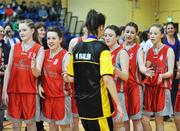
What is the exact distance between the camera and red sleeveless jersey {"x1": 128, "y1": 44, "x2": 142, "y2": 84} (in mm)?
4613

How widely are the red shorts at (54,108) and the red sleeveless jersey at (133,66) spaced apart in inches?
37.6

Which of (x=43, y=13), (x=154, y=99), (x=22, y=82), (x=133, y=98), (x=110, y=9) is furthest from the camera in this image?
(x=110, y=9)

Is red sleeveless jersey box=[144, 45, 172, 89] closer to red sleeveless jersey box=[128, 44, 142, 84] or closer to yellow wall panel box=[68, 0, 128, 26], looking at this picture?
red sleeveless jersey box=[128, 44, 142, 84]

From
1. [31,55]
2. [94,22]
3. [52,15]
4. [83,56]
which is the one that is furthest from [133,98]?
[52,15]

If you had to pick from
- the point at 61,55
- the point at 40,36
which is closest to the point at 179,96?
the point at 61,55

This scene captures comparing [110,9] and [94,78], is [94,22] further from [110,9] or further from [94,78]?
[110,9]

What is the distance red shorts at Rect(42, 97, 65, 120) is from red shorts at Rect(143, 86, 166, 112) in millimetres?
1151

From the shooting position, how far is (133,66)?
466 cm

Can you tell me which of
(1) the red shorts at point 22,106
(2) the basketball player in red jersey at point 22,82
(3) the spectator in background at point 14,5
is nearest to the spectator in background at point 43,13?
(3) the spectator in background at point 14,5

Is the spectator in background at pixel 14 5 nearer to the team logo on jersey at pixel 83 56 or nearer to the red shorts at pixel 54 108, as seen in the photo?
the red shorts at pixel 54 108

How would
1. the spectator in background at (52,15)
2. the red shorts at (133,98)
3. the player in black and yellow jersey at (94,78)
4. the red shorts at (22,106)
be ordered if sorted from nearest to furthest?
the player in black and yellow jersey at (94,78), the red shorts at (22,106), the red shorts at (133,98), the spectator in background at (52,15)

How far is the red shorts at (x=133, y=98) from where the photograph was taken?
4.59m

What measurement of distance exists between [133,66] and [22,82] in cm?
145

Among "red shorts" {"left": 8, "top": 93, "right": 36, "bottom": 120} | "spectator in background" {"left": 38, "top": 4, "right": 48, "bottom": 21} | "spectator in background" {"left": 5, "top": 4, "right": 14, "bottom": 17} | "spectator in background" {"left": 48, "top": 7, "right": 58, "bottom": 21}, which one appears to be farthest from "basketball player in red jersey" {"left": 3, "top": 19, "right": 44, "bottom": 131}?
"spectator in background" {"left": 48, "top": 7, "right": 58, "bottom": 21}
